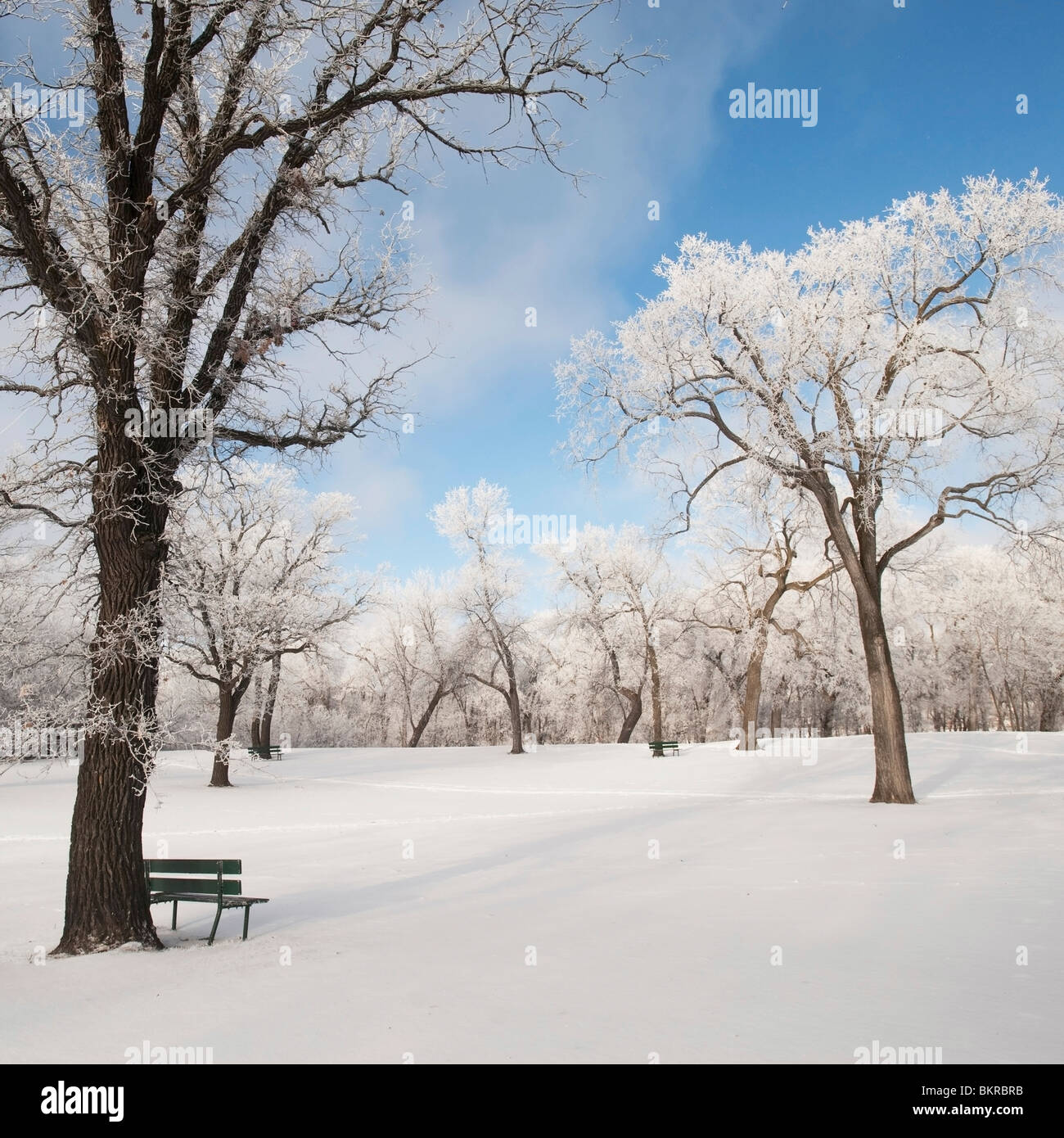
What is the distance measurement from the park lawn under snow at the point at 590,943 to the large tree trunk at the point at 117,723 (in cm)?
40

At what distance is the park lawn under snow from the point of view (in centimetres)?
467

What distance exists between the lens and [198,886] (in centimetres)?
776

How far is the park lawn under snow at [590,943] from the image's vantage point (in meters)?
4.67

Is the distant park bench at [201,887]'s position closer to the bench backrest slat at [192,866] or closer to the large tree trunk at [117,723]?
the bench backrest slat at [192,866]

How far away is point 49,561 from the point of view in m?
8.49

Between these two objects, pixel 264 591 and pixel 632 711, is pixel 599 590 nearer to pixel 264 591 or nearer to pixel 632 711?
pixel 632 711

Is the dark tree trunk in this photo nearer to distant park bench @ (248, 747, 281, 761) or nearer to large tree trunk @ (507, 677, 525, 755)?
distant park bench @ (248, 747, 281, 761)

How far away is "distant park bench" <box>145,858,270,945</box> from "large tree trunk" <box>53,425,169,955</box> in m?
0.40

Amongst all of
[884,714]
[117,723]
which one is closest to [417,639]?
[884,714]

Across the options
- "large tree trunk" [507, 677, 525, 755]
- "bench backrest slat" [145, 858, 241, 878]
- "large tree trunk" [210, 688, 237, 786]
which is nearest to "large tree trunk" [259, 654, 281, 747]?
"large tree trunk" [210, 688, 237, 786]

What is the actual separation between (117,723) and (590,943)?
4.67 metres

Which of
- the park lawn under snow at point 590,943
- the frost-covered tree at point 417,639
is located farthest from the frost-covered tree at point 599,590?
the park lawn under snow at point 590,943

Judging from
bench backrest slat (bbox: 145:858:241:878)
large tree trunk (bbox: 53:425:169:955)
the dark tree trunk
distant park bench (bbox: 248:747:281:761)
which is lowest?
distant park bench (bbox: 248:747:281:761)
